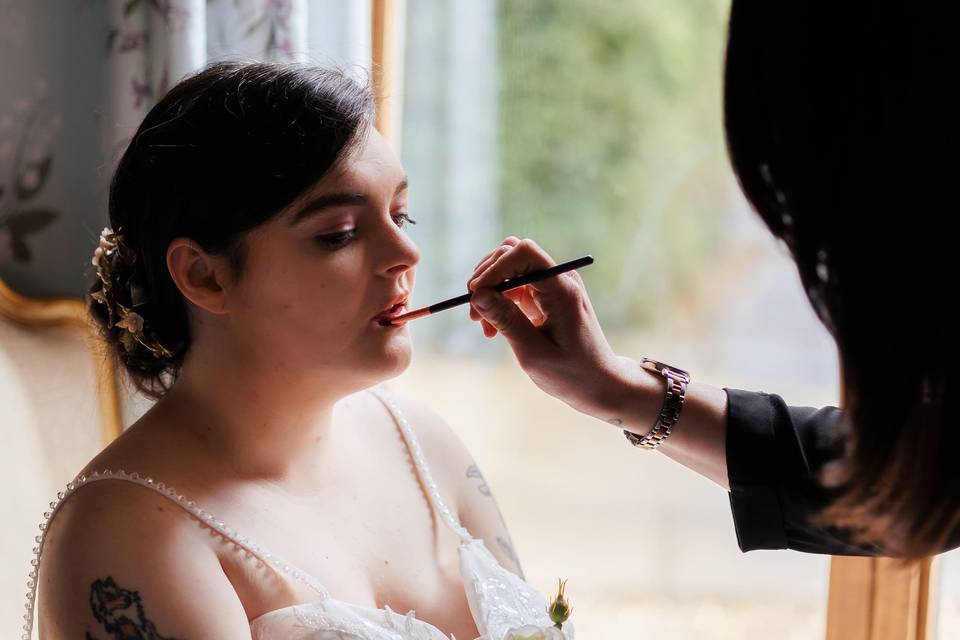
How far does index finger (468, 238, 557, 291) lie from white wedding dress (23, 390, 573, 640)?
0.37m

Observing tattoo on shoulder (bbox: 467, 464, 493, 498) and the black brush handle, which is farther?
tattoo on shoulder (bbox: 467, 464, 493, 498)

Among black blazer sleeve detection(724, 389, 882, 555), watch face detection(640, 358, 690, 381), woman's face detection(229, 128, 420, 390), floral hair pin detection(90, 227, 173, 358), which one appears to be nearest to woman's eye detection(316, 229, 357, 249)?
woman's face detection(229, 128, 420, 390)

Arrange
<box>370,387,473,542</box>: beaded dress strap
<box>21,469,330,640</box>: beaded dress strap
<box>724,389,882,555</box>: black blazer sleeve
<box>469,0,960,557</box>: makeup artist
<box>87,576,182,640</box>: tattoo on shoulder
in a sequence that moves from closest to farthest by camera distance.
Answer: <box>469,0,960,557</box>: makeup artist, <box>87,576,182,640</box>: tattoo on shoulder, <box>21,469,330,640</box>: beaded dress strap, <box>724,389,882,555</box>: black blazer sleeve, <box>370,387,473,542</box>: beaded dress strap

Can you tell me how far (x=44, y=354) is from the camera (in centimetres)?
141

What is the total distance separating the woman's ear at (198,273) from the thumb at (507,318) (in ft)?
0.99

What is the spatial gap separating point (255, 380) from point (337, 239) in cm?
20

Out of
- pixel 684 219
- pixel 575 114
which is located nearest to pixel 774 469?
pixel 684 219

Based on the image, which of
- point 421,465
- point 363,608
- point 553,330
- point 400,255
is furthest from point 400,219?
point 363,608

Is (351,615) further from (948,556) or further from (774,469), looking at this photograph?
(948,556)

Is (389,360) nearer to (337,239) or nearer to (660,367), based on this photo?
(337,239)

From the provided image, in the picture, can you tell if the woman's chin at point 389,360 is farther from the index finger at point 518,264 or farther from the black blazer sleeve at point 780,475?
the black blazer sleeve at point 780,475

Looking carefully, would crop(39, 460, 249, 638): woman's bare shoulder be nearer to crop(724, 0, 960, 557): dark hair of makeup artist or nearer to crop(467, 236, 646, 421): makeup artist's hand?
crop(467, 236, 646, 421): makeup artist's hand

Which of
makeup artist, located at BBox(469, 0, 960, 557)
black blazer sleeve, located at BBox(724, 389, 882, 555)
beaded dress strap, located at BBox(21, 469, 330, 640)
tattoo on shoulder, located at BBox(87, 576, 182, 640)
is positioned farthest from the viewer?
black blazer sleeve, located at BBox(724, 389, 882, 555)

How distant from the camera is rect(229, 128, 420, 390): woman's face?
1.12 metres
